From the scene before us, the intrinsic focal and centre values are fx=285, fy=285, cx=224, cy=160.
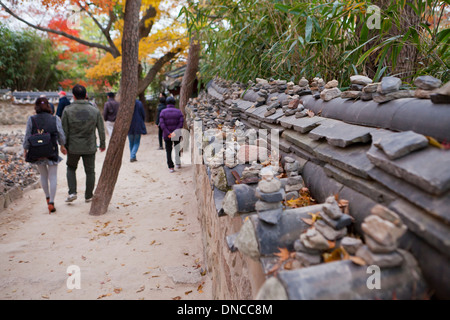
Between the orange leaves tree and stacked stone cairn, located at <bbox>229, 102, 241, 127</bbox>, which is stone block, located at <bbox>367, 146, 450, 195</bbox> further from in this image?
the orange leaves tree

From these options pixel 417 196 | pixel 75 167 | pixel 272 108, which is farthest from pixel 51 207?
pixel 417 196

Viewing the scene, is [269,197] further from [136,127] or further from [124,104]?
[136,127]

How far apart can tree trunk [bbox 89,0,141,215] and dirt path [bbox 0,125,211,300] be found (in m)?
0.36

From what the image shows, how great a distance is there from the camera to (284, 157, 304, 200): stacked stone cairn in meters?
1.48

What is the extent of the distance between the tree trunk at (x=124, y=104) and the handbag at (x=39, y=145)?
837mm

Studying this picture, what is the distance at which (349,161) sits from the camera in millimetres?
1180

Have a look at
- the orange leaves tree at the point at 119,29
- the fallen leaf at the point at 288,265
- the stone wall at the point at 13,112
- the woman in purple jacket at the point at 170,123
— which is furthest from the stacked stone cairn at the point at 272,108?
the stone wall at the point at 13,112

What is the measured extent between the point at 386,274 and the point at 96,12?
12350 millimetres

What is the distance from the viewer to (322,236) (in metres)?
0.98

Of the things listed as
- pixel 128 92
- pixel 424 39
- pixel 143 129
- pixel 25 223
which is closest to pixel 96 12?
pixel 143 129

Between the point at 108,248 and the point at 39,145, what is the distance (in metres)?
1.92

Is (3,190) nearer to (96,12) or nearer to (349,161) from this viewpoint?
(349,161)

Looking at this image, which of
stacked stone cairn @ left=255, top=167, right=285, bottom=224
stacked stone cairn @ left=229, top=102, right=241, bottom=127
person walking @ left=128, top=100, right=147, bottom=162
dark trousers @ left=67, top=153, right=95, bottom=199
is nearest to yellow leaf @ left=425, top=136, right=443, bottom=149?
stacked stone cairn @ left=255, top=167, right=285, bottom=224

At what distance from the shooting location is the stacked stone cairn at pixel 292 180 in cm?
148
